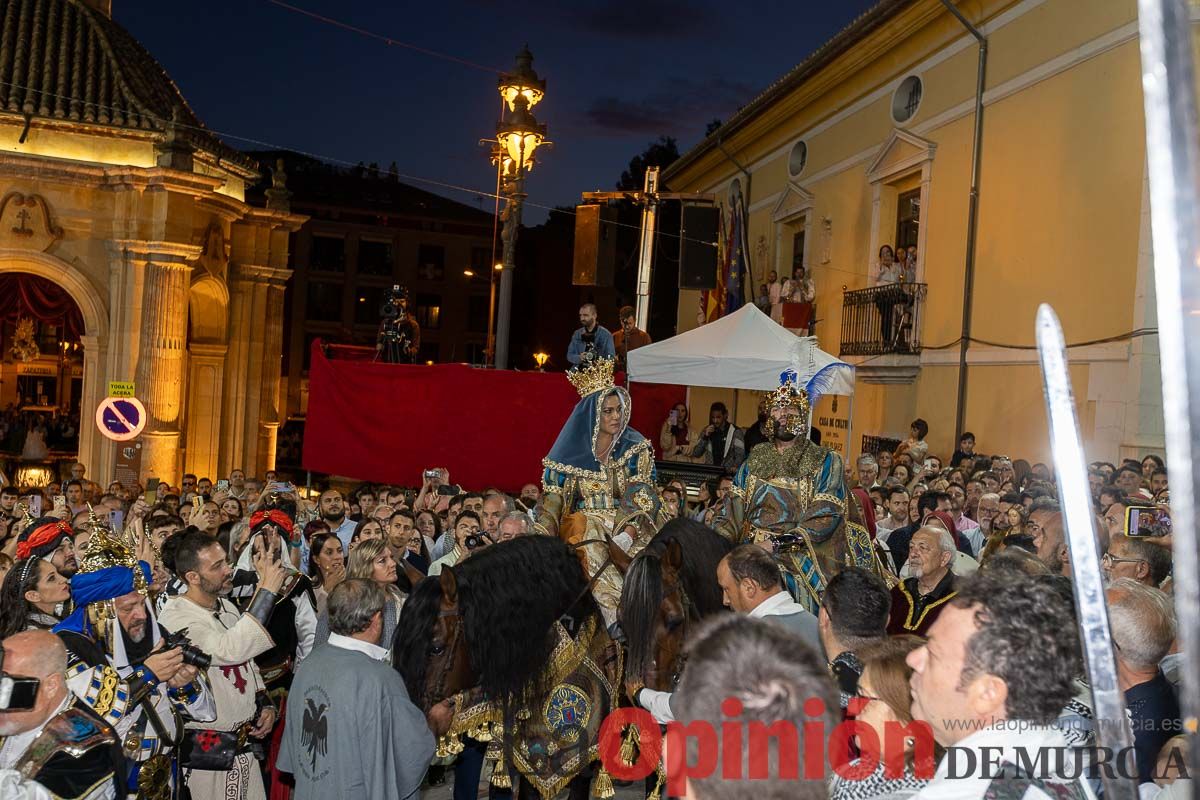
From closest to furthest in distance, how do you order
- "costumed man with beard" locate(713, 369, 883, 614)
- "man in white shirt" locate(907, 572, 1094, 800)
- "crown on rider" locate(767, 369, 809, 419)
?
"man in white shirt" locate(907, 572, 1094, 800), "costumed man with beard" locate(713, 369, 883, 614), "crown on rider" locate(767, 369, 809, 419)

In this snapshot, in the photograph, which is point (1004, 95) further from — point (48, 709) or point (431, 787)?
point (48, 709)

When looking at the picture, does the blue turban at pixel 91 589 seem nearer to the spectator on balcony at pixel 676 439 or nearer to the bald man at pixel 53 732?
the bald man at pixel 53 732

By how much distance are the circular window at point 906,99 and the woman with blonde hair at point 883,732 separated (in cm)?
1762

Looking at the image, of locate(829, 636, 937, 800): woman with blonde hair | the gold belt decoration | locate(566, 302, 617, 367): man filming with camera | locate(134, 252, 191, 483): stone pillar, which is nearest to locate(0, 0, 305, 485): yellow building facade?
locate(134, 252, 191, 483): stone pillar

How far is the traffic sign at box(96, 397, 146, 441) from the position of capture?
1564 centimetres

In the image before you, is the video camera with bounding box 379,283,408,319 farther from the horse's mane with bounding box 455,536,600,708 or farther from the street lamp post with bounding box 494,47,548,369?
the horse's mane with bounding box 455,536,600,708

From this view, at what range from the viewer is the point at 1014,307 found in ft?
51.9

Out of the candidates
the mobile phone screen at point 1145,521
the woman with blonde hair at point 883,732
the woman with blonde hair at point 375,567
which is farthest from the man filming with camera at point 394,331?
the woman with blonde hair at point 883,732

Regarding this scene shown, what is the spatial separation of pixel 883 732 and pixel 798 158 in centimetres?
2326

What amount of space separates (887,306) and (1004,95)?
4477 mm

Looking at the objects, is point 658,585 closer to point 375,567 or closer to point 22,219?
point 375,567

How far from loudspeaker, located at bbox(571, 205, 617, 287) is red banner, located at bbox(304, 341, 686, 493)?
5.69ft

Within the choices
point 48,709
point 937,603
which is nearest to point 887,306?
point 937,603

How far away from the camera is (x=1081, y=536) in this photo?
1.63m
